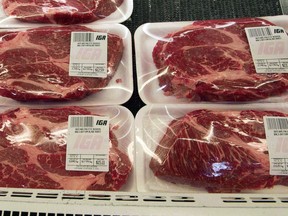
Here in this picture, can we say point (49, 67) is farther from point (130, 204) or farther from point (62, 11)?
point (130, 204)

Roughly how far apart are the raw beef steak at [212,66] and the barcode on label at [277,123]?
0.17m

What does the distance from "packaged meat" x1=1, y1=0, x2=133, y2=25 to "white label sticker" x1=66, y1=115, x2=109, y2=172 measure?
58 centimetres

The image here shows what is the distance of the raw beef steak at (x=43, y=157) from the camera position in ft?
4.28

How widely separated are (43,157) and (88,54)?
479 mm

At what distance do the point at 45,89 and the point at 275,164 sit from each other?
3.02 feet

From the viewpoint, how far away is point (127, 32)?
1.76 m

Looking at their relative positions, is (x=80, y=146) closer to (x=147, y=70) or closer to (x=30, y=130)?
(x=30, y=130)

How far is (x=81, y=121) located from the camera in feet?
4.61

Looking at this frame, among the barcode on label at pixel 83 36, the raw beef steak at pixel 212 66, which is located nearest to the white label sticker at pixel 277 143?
the raw beef steak at pixel 212 66

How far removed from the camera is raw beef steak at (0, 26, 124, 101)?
1523mm

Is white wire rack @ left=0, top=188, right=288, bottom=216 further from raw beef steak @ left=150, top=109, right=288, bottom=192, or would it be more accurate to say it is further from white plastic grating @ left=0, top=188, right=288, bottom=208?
raw beef steak @ left=150, top=109, right=288, bottom=192

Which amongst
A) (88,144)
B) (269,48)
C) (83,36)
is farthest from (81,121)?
(269,48)

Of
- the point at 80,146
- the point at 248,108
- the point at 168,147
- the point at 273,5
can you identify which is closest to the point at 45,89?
the point at 80,146

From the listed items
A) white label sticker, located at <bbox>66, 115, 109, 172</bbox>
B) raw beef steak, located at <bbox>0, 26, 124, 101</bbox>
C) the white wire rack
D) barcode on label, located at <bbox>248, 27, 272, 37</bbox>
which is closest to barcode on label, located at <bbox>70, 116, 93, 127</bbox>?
white label sticker, located at <bbox>66, 115, 109, 172</bbox>
